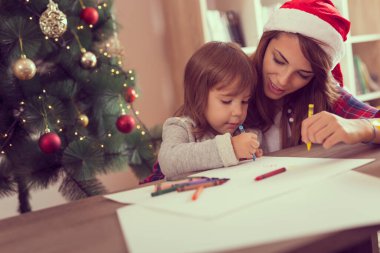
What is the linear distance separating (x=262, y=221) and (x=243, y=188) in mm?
165

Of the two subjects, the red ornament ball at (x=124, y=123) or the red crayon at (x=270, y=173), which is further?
the red ornament ball at (x=124, y=123)

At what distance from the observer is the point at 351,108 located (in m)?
1.24

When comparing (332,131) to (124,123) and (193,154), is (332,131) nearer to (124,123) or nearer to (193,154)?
(193,154)

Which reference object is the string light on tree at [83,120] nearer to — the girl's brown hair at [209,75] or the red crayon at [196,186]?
the girl's brown hair at [209,75]

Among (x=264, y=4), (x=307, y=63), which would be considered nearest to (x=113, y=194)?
(x=307, y=63)

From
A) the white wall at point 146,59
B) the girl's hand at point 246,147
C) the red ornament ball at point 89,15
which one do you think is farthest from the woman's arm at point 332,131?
the white wall at point 146,59

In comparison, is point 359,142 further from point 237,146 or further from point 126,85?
point 126,85

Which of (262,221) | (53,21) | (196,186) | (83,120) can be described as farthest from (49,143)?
(262,221)

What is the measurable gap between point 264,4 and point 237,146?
193 centimetres

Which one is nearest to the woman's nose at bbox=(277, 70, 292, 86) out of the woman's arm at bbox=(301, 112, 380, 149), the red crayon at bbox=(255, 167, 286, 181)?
the woman's arm at bbox=(301, 112, 380, 149)

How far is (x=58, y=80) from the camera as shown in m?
1.62

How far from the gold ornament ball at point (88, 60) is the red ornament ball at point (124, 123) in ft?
0.79

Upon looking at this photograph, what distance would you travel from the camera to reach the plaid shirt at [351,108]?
3.87 feet

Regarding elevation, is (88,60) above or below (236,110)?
above
